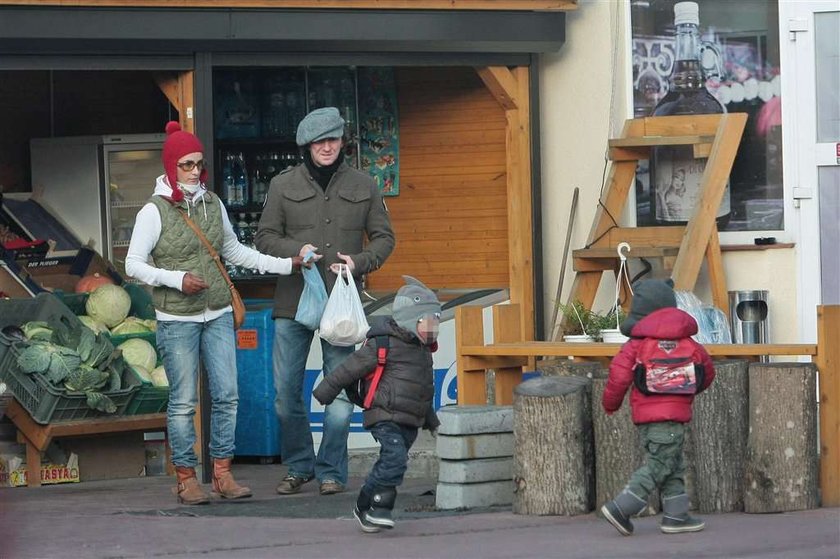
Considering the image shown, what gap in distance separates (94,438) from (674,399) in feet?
14.2

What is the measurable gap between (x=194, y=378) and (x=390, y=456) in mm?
1540

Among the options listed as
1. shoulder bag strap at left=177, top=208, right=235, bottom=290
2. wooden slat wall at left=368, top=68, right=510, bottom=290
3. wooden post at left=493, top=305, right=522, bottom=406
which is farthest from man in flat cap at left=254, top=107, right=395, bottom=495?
wooden slat wall at left=368, top=68, right=510, bottom=290

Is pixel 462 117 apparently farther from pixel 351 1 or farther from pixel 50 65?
pixel 50 65

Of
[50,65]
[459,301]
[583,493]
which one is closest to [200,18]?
[50,65]

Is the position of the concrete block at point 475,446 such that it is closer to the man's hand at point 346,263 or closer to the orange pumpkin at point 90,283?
the man's hand at point 346,263

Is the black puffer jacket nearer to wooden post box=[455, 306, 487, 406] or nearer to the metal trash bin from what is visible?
wooden post box=[455, 306, 487, 406]

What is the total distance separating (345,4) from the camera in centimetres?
997

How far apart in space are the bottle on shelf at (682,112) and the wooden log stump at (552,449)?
3167 millimetres

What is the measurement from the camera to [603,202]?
34.7 feet

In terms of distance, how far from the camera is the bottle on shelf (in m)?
10.8

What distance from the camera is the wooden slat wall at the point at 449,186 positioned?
11.8 meters

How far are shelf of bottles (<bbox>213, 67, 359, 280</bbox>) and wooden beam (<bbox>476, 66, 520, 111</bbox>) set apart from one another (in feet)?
4.94

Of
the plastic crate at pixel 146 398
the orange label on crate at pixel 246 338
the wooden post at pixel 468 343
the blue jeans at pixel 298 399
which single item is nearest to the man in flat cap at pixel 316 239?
Result: the blue jeans at pixel 298 399

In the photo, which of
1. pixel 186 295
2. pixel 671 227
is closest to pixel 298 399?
pixel 186 295
